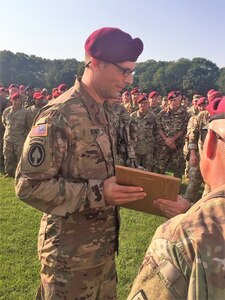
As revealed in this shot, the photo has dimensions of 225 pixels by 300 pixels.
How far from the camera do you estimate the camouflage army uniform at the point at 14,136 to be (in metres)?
9.10

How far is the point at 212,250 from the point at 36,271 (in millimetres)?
3710

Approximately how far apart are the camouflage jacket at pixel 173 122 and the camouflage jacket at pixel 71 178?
6628 millimetres

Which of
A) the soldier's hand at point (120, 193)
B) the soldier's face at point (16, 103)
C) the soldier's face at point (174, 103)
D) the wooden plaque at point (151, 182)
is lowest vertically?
the soldier's face at point (16, 103)

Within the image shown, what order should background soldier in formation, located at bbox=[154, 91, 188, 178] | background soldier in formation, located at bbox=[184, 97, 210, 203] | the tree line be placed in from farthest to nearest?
the tree line, background soldier in formation, located at bbox=[154, 91, 188, 178], background soldier in formation, located at bbox=[184, 97, 210, 203]

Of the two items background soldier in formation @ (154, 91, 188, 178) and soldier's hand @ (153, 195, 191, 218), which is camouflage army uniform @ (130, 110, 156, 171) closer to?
background soldier in formation @ (154, 91, 188, 178)

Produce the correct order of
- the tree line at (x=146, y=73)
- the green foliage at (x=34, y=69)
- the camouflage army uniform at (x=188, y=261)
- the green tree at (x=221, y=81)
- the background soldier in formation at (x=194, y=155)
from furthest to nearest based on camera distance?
the green tree at (x=221, y=81), the tree line at (x=146, y=73), the green foliage at (x=34, y=69), the background soldier in formation at (x=194, y=155), the camouflage army uniform at (x=188, y=261)

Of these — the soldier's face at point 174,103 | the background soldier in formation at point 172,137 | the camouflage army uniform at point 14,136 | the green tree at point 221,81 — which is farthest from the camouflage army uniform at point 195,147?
the green tree at point 221,81

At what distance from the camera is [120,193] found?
6.60ft

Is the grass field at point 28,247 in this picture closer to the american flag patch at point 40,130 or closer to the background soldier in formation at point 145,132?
the american flag patch at point 40,130

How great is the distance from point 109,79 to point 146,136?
680 cm

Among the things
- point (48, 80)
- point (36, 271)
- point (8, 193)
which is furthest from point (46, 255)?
point (48, 80)

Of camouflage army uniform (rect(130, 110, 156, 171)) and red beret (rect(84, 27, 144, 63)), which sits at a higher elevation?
red beret (rect(84, 27, 144, 63))

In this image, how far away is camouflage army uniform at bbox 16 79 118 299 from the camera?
198cm

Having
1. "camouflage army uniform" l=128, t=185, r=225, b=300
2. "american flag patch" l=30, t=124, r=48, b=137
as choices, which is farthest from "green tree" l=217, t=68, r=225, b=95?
"camouflage army uniform" l=128, t=185, r=225, b=300
